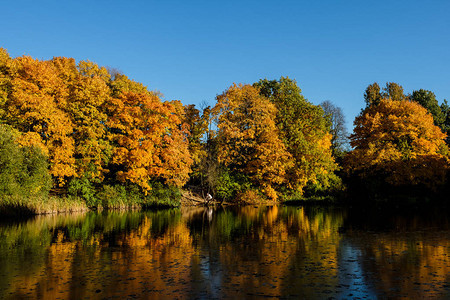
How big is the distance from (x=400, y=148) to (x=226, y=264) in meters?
45.1

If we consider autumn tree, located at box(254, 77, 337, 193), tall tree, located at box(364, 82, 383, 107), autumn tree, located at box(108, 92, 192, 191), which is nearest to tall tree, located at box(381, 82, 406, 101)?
tall tree, located at box(364, 82, 383, 107)

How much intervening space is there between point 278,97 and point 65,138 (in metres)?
29.9

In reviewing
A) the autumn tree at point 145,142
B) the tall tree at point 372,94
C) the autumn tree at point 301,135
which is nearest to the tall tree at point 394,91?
the tall tree at point 372,94

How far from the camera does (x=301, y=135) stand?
5156 centimetres

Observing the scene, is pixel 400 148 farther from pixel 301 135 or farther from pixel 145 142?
pixel 145 142

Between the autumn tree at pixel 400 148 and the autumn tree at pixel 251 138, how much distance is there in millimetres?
10877

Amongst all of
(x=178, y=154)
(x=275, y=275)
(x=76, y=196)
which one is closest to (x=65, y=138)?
(x=76, y=196)

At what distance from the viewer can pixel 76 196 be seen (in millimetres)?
42000

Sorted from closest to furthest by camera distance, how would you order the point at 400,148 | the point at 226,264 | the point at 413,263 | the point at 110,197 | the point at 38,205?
the point at 413,263 < the point at 226,264 < the point at 38,205 < the point at 110,197 < the point at 400,148

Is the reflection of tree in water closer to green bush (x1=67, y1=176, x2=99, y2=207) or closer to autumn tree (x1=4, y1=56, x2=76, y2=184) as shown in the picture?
green bush (x1=67, y1=176, x2=99, y2=207)

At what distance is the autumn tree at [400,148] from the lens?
4975 centimetres

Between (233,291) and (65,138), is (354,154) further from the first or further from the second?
(233,291)

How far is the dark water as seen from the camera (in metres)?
10.5

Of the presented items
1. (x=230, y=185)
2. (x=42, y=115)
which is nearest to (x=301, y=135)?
(x=230, y=185)
